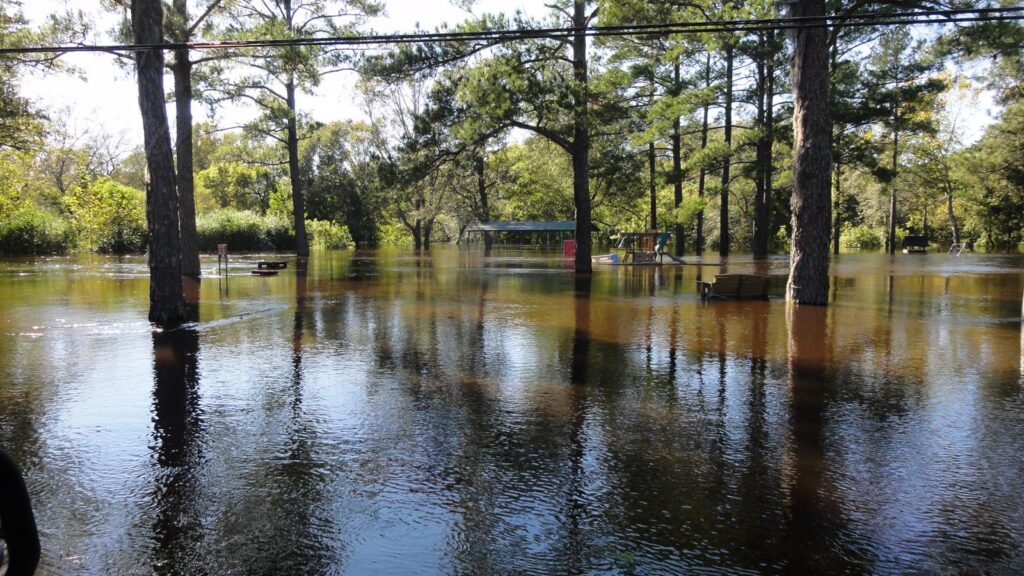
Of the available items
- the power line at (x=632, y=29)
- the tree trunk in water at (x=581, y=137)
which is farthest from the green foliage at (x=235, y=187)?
the power line at (x=632, y=29)

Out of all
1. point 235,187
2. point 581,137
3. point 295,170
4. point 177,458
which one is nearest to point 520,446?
point 177,458

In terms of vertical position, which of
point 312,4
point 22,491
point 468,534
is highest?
point 312,4

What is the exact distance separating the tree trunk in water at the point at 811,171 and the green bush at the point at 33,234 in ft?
134

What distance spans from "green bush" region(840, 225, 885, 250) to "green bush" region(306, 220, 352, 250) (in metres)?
49.9

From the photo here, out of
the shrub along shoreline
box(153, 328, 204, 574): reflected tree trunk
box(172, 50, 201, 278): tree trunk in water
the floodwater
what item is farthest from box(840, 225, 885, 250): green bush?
box(153, 328, 204, 574): reflected tree trunk

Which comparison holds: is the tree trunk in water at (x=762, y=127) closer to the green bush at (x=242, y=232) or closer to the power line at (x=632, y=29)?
the power line at (x=632, y=29)

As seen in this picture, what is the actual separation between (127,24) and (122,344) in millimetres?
9724

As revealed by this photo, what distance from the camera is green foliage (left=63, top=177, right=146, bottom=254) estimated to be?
1547 inches

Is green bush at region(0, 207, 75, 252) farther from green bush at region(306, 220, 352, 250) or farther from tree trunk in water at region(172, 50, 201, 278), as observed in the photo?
tree trunk in water at region(172, 50, 201, 278)

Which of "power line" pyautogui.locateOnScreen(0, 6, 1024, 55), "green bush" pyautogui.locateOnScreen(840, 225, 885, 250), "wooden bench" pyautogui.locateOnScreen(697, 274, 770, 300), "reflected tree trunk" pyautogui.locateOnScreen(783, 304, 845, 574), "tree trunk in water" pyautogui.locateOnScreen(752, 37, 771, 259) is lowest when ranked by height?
"reflected tree trunk" pyautogui.locateOnScreen(783, 304, 845, 574)

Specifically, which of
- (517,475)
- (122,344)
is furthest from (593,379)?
(122,344)

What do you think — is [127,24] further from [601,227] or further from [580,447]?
[601,227]

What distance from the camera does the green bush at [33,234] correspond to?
3822cm

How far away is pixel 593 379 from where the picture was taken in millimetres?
8227
